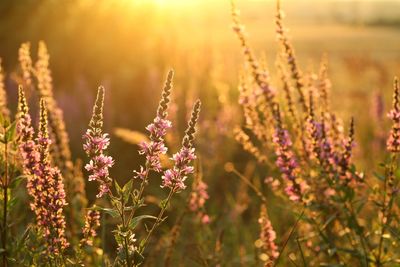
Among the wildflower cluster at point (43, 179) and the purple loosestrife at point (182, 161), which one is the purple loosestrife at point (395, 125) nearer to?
the purple loosestrife at point (182, 161)

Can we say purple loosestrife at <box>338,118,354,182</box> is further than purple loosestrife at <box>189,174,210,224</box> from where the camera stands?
No

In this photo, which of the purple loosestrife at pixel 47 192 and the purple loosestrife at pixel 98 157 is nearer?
the purple loosestrife at pixel 98 157

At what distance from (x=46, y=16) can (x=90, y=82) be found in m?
1.40

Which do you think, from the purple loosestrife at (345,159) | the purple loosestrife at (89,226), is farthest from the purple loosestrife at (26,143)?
the purple loosestrife at (345,159)

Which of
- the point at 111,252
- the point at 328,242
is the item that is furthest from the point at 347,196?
the point at 111,252

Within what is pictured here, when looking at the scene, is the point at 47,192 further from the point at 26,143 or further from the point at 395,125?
the point at 395,125

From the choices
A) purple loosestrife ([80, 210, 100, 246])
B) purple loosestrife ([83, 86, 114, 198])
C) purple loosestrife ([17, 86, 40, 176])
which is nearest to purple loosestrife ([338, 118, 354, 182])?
purple loosestrife ([80, 210, 100, 246])

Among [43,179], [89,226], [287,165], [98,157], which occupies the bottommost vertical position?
[89,226]

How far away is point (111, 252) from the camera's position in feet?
20.7

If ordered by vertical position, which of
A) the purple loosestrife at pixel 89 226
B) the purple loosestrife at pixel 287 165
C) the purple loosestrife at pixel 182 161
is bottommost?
the purple loosestrife at pixel 89 226

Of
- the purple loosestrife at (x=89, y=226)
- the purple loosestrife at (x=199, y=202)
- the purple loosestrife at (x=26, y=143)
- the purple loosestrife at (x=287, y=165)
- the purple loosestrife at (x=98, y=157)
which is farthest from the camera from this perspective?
the purple loosestrife at (x=199, y=202)

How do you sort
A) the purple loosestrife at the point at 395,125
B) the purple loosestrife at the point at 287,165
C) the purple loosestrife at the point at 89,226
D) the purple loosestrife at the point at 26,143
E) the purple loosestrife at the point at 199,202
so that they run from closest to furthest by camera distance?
1. the purple loosestrife at the point at 26,143
2. the purple loosestrife at the point at 89,226
3. the purple loosestrife at the point at 395,125
4. the purple loosestrife at the point at 287,165
5. the purple loosestrife at the point at 199,202

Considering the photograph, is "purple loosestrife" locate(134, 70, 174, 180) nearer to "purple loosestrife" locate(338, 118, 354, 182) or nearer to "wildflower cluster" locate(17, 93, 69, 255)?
"wildflower cluster" locate(17, 93, 69, 255)

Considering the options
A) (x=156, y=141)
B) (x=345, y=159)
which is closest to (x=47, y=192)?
(x=156, y=141)
